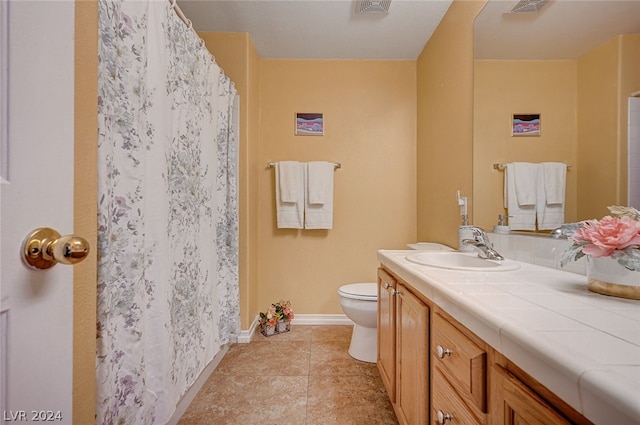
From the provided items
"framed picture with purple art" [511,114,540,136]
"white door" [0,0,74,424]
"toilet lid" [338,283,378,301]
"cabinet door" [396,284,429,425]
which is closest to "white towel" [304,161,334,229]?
"toilet lid" [338,283,378,301]

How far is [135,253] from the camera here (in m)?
0.91

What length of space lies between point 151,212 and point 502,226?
5.04ft

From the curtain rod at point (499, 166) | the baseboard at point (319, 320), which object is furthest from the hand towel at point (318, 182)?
the curtain rod at point (499, 166)

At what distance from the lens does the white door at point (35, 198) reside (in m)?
0.37

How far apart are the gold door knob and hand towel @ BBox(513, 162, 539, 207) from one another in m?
1.48

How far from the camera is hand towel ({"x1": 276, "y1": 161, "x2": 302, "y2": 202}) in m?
2.39

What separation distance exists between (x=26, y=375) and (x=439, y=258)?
4.66ft

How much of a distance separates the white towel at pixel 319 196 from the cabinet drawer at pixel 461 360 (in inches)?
63.3

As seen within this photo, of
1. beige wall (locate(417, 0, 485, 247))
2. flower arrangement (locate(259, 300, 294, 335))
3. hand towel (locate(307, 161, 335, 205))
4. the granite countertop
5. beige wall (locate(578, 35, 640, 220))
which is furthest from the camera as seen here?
hand towel (locate(307, 161, 335, 205))

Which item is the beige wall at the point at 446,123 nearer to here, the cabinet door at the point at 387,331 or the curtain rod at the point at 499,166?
the curtain rod at the point at 499,166

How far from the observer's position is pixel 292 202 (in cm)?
241

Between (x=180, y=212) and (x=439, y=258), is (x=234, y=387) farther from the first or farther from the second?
(x=439, y=258)

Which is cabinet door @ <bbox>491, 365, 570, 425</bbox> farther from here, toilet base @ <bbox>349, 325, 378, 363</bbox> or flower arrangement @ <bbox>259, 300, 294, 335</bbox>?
flower arrangement @ <bbox>259, 300, 294, 335</bbox>

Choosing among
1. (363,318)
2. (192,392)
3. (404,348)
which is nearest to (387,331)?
(404,348)
